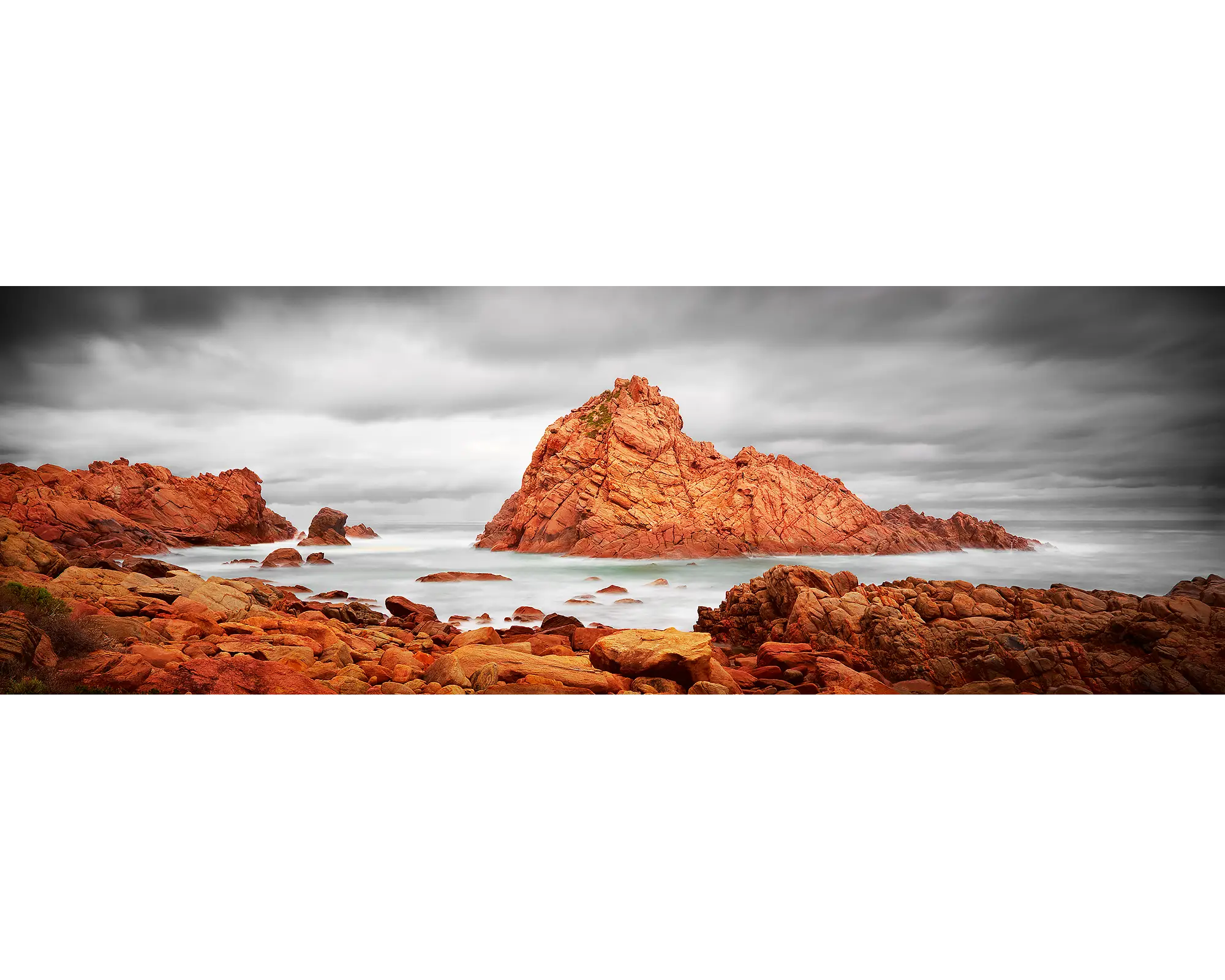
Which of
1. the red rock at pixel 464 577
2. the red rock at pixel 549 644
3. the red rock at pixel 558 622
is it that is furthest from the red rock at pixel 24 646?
the red rock at pixel 558 622

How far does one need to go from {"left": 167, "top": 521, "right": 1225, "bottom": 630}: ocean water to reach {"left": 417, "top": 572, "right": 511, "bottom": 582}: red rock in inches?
1.8

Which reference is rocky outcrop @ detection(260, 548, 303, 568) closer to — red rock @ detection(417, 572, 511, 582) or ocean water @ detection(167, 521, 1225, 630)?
ocean water @ detection(167, 521, 1225, 630)

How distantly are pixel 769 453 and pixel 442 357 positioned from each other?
368cm

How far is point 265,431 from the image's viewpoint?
7.68m

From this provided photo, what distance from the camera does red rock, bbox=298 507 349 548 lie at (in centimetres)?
762

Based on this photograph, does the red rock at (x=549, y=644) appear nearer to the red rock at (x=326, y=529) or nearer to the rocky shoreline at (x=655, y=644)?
the rocky shoreline at (x=655, y=644)

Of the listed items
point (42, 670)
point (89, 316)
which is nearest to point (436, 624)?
point (42, 670)

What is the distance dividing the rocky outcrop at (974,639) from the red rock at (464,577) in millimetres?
2190

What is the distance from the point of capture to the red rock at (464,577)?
7.63 m

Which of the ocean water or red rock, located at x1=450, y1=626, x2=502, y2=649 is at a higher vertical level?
the ocean water

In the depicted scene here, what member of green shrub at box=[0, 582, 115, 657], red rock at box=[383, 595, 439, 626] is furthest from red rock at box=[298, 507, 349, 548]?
green shrub at box=[0, 582, 115, 657]

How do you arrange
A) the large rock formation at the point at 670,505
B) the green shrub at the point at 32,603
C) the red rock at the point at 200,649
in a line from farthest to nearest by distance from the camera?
the large rock formation at the point at 670,505 → the green shrub at the point at 32,603 → the red rock at the point at 200,649

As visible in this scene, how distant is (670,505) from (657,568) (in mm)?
754

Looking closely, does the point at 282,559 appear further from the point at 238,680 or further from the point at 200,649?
the point at 238,680
